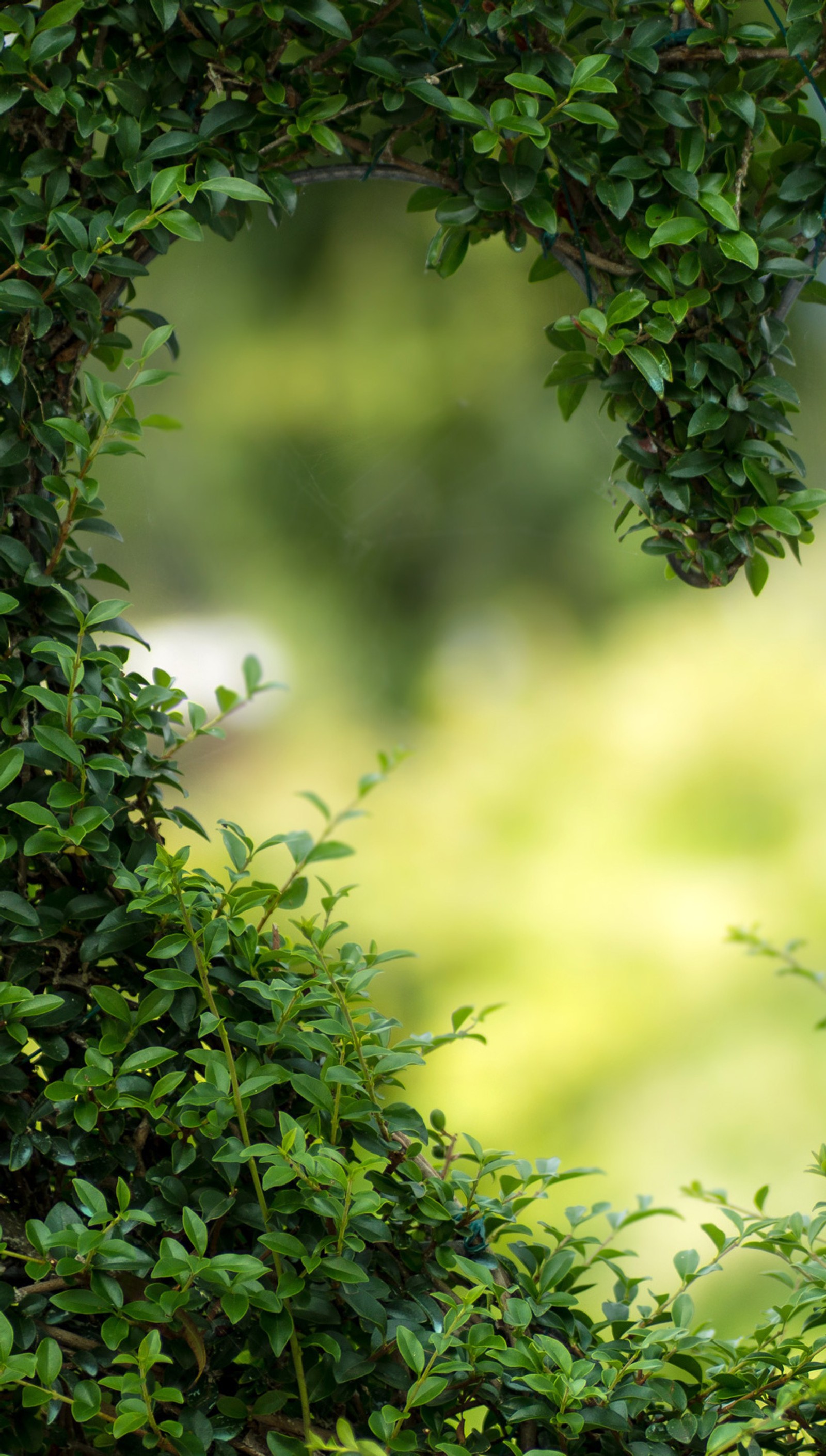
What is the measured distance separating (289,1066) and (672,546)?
21.6 inches

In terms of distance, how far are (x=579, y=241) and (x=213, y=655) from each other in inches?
41.4

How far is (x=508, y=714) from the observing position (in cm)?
203

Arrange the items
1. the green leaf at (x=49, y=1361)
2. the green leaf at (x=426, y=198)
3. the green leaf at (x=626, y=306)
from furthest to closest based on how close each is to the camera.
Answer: the green leaf at (x=426, y=198)
the green leaf at (x=626, y=306)
the green leaf at (x=49, y=1361)

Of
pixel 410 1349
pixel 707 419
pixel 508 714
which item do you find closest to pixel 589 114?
pixel 707 419

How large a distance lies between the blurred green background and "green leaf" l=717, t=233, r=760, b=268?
3.29 ft

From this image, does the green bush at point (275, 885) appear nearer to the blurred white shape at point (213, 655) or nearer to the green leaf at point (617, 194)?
the green leaf at point (617, 194)

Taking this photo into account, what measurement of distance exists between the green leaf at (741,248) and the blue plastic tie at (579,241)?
0.37 feet

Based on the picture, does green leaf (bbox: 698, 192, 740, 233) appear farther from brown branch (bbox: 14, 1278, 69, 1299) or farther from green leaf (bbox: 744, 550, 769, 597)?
brown branch (bbox: 14, 1278, 69, 1299)

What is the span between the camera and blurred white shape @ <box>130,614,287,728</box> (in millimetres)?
1628

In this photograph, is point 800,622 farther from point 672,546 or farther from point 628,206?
point 628,206

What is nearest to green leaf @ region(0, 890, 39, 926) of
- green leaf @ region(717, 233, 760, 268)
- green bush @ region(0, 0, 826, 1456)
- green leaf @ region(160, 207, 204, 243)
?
green bush @ region(0, 0, 826, 1456)

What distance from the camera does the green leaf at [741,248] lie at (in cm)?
79

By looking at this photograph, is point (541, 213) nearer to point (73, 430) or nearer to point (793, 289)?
point (793, 289)

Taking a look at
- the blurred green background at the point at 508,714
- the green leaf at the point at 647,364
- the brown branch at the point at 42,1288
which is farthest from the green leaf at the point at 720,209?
the blurred green background at the point at 508,714
